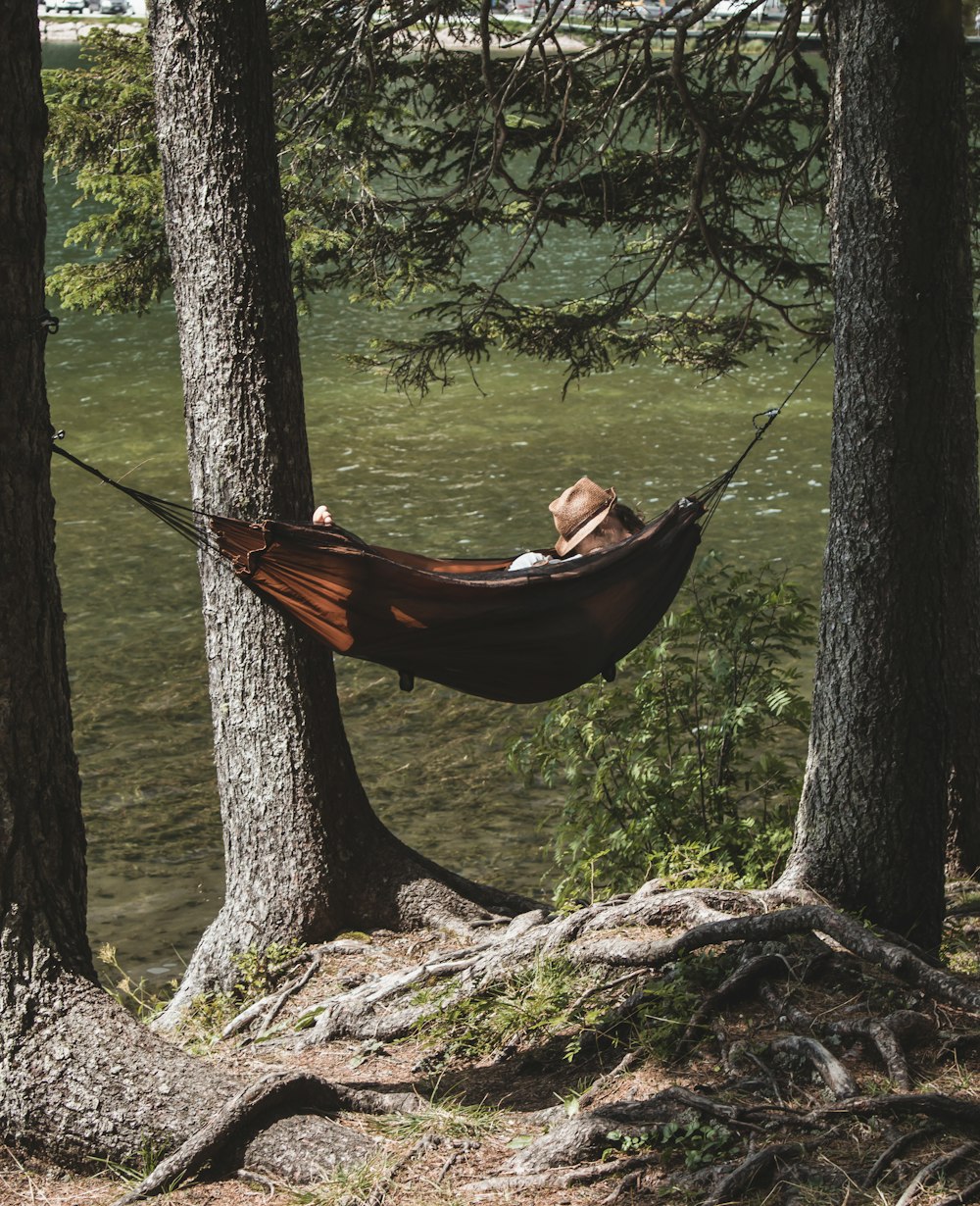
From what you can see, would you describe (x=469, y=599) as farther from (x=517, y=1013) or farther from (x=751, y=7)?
(x=751, y=7)

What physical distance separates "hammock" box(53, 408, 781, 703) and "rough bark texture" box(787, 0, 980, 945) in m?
0.38

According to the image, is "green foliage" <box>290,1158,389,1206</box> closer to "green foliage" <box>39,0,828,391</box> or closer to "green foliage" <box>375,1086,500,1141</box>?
"green foliage" <box>375,1086,500,1141</box>

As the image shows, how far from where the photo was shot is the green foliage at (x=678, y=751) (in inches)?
182

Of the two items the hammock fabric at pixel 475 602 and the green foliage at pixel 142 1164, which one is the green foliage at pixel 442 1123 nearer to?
the green foliage at pixel 142 1164

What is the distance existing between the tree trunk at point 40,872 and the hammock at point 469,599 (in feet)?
1.65

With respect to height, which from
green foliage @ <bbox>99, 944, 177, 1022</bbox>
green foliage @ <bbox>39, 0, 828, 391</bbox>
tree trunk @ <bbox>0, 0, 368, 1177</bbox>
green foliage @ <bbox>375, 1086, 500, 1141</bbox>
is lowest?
green foliage @ <bbox>99, 944, 177, 1022</bbox>

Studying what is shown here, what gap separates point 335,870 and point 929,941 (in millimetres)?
Result: 1750

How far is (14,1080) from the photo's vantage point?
2998 millimetres

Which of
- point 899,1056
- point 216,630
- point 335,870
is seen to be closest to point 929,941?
point 899,1056

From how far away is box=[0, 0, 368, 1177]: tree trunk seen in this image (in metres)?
2.90

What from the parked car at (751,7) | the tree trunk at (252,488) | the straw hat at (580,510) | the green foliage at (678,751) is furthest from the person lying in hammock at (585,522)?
the parked car at (751,7)

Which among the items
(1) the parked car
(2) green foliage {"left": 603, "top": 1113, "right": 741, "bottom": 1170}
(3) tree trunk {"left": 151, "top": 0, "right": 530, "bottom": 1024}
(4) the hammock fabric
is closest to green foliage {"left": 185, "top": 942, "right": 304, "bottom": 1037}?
(3) tree trunk {"left": 151, "top": 0, "right": 530, "bottom": 1024}

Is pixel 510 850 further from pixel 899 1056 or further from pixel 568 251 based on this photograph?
pixel 568 251

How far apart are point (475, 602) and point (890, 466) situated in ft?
3.63
